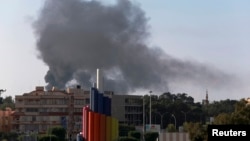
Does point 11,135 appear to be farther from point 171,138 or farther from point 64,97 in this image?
point 171,138

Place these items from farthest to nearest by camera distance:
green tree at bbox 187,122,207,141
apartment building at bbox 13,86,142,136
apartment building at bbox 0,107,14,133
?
apartment building at bbox 13,86,142,136 < apartment building at bbox 0,107,14,133 < green tree at bbox 187,122,207,141

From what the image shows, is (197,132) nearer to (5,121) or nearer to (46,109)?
(5,121)

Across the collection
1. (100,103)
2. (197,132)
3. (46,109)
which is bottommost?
(197,132)

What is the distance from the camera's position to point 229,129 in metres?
21.4

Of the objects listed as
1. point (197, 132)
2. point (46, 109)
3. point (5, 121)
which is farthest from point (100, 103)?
point (46, 109)

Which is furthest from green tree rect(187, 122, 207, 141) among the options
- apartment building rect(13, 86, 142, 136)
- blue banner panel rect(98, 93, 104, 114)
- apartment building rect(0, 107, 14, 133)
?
apartment building rect(13, 86, 142, 136)

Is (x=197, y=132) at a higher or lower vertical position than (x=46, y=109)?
lower

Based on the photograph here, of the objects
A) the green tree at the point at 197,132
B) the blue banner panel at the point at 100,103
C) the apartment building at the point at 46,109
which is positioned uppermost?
the apartment building at the point at 46,109

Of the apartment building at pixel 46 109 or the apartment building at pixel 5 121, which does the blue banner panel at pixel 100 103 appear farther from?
the apartment building at pixel 46 109

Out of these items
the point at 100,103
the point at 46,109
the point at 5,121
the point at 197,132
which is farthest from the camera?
the point at 46,109

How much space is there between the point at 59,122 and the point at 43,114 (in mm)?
4562

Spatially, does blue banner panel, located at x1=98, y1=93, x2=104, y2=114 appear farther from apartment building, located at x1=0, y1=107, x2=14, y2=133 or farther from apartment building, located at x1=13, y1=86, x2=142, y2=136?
apartment building, located at x1=13, y1=86, x2=142, y2=136

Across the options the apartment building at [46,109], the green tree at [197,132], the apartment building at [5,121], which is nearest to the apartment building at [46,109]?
the apartment building at [46,109]

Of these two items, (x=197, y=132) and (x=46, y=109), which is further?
(x=46, y=109)
